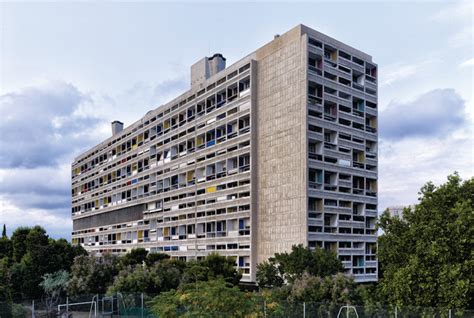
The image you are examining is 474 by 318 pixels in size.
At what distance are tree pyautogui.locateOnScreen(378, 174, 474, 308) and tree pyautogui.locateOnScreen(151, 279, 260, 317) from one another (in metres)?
6.32

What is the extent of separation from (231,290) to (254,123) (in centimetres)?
2608

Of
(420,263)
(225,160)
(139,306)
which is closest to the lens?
(420,263)

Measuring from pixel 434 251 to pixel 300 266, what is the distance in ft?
42.5

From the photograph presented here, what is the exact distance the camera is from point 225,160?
147ft

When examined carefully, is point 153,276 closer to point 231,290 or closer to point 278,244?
point 278,244

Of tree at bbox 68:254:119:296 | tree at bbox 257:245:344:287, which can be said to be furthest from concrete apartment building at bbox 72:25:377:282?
tree at bbox 68:254:119:296

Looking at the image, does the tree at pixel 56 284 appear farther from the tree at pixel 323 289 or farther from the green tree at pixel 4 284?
the tree at pixel 323 289

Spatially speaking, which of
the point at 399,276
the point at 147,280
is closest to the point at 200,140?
the point at 147,280

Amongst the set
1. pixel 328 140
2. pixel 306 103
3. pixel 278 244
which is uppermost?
pixel 306 103

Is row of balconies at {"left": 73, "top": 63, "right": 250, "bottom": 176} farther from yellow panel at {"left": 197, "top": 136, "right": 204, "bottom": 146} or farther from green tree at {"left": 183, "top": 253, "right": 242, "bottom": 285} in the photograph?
green tree at {"left": 183, "top": 253, "right": 242, "bottom": 285}

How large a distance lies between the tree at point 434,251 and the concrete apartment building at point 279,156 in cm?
1662

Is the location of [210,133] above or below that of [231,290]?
above

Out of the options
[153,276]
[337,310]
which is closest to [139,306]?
[153,276]

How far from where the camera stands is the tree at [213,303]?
1642 cm
